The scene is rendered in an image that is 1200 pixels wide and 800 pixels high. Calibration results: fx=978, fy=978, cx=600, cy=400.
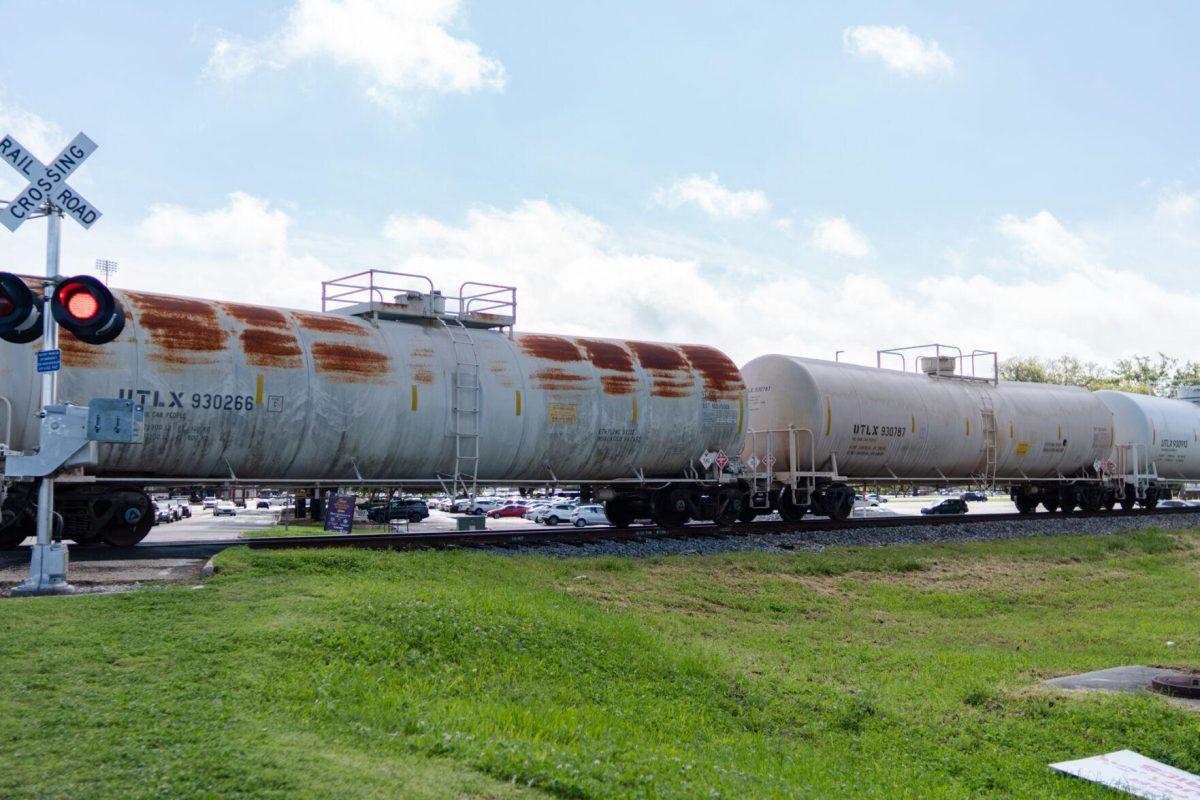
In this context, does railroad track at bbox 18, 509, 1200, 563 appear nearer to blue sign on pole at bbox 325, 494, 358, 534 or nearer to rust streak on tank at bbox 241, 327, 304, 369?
blue sign on pole at bbox 325, 494, 358, 534

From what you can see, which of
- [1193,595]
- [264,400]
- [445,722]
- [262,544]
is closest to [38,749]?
[445,722]

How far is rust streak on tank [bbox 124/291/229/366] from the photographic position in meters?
15.9

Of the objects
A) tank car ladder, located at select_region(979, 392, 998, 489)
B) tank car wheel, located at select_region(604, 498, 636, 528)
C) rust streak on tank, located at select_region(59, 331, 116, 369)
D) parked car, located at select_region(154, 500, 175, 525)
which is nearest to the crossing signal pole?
rust streak on tank, located at select_region(59, 331, 116, 369)

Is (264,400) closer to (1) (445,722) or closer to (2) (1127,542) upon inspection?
(1) (445,722)

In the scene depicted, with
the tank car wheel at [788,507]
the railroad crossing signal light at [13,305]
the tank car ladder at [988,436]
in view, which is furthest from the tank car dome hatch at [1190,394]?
the railroad crossing signal light at [13,305]

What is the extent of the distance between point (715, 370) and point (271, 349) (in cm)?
1014

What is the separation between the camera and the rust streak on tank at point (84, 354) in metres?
15.0

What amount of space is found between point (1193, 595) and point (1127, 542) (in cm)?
667

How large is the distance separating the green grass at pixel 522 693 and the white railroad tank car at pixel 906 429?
33.8 feet

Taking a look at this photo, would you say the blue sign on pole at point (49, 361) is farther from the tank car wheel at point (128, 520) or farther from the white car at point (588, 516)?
the white car at point (588, 516)

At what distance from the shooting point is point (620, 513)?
23703 mm

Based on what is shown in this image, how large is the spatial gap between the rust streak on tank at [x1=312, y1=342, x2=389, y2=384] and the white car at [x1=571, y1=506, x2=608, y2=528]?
2654 cm

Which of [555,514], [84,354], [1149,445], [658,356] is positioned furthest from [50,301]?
[555,514]

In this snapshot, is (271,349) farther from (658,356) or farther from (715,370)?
(715,370)
